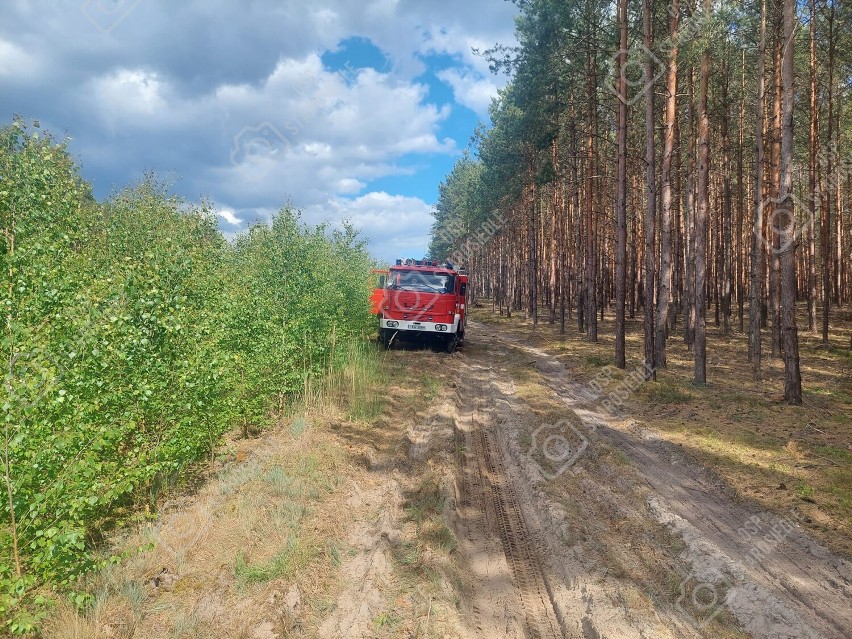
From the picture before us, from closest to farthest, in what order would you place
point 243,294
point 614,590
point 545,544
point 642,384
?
point 614,590 < point 545,544 < point 243,294 < point 642,384

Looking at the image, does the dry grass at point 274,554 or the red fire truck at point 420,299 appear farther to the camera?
the red fire truck at point 420,299

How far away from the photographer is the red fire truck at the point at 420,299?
16562 mm

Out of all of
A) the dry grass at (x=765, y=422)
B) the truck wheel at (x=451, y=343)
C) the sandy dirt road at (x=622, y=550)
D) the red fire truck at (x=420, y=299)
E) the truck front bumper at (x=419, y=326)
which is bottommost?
the sandy dirt road at (x=622, y=550)

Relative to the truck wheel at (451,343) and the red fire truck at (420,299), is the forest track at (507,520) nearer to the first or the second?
the red fire truck at (420,299)

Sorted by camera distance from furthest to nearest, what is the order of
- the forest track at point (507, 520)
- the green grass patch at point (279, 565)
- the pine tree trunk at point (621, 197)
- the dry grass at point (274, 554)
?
1. the pine tree trunk at point (621, 197)
2. the green grass patch at point (279, 565)
3. the forest track at point (507, 520)
4. the dry grass at point (274, 554)

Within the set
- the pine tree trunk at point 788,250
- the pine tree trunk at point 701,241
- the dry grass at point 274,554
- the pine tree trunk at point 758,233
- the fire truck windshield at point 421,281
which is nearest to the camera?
the dry grass at point 274,554

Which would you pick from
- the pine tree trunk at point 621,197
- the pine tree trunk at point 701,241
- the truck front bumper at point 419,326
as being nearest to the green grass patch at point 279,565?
the pine tree trunk at point 701,241

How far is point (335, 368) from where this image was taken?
12.7 meters

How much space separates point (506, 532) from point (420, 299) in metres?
11.5

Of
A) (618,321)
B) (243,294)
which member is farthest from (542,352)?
(243,294)

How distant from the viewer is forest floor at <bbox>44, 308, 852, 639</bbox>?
13.0 ft

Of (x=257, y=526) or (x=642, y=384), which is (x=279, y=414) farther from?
(x=642, y=384)

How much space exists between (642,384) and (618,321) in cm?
239

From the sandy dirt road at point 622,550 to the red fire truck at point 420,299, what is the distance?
26.3 feet
